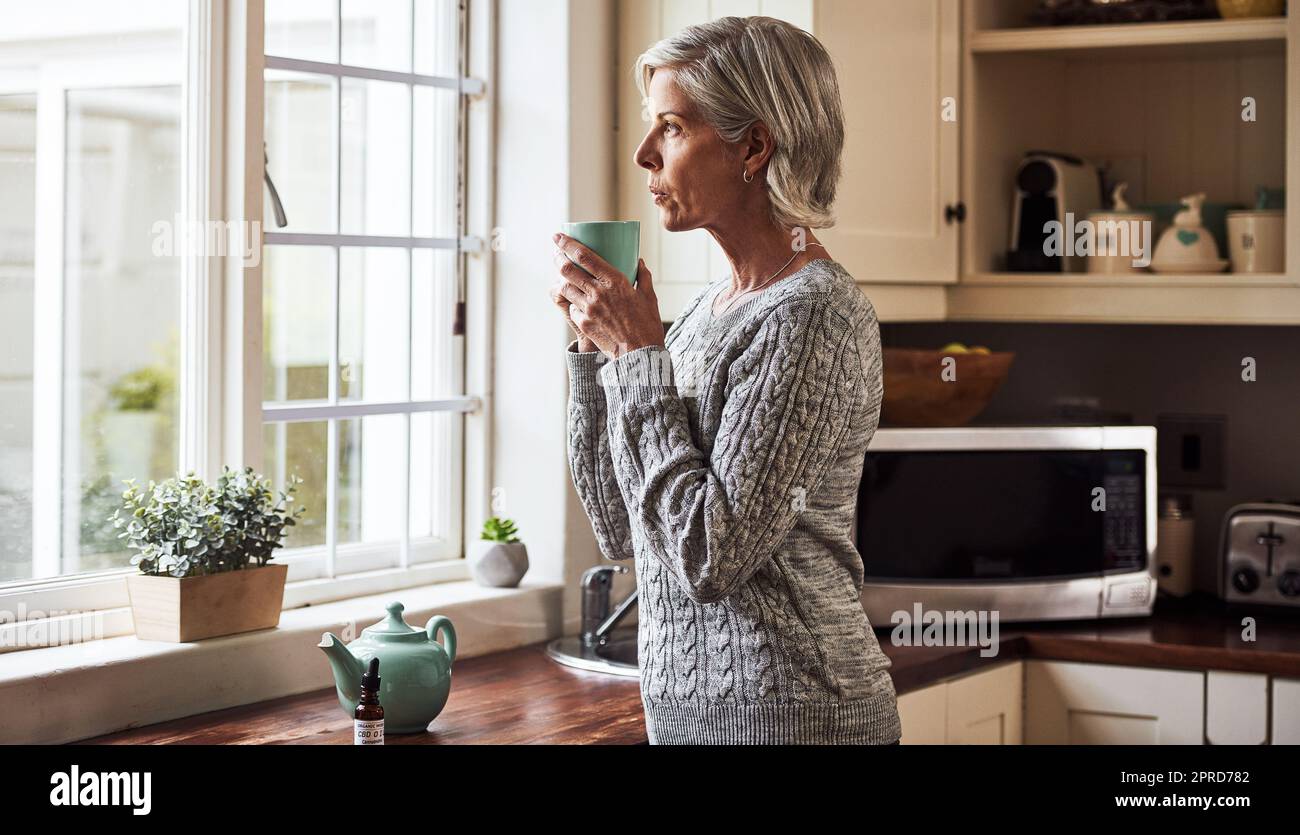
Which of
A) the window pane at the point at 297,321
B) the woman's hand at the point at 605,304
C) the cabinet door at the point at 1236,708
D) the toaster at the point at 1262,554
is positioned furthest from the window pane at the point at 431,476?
the toaster at the point at 1262,554

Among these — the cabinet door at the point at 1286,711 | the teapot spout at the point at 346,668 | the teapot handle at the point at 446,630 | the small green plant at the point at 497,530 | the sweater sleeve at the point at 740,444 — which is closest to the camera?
the sweater sleeve at the point at 740,444

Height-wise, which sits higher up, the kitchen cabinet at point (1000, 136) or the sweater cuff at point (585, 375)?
the kitchen cabinet at point (1000, 136)

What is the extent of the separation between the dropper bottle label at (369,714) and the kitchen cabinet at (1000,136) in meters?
1.01

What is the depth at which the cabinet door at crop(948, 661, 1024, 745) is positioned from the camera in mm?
2350

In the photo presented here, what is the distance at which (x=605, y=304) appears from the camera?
141 cm

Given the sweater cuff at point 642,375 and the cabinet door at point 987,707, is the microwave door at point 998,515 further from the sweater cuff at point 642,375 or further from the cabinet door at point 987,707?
the sweater cuff at point 642,375

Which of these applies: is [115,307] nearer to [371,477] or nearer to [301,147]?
[301,147]

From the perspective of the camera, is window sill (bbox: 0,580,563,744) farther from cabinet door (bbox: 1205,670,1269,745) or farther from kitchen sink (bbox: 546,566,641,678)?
cabinet door (bbox: 1205,670,1269,745)

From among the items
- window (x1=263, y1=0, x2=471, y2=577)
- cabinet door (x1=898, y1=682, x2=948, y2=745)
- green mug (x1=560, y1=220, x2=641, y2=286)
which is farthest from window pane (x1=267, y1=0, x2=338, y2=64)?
cabinet door (x1=898, y1=682, x2=948, y2=745)

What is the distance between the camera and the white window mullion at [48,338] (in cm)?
194

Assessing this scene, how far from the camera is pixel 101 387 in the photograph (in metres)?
2.01

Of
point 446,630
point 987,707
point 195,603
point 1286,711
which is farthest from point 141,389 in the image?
point 1286,711

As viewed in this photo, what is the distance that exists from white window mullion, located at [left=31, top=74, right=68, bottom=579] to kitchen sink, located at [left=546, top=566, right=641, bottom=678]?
77cm
